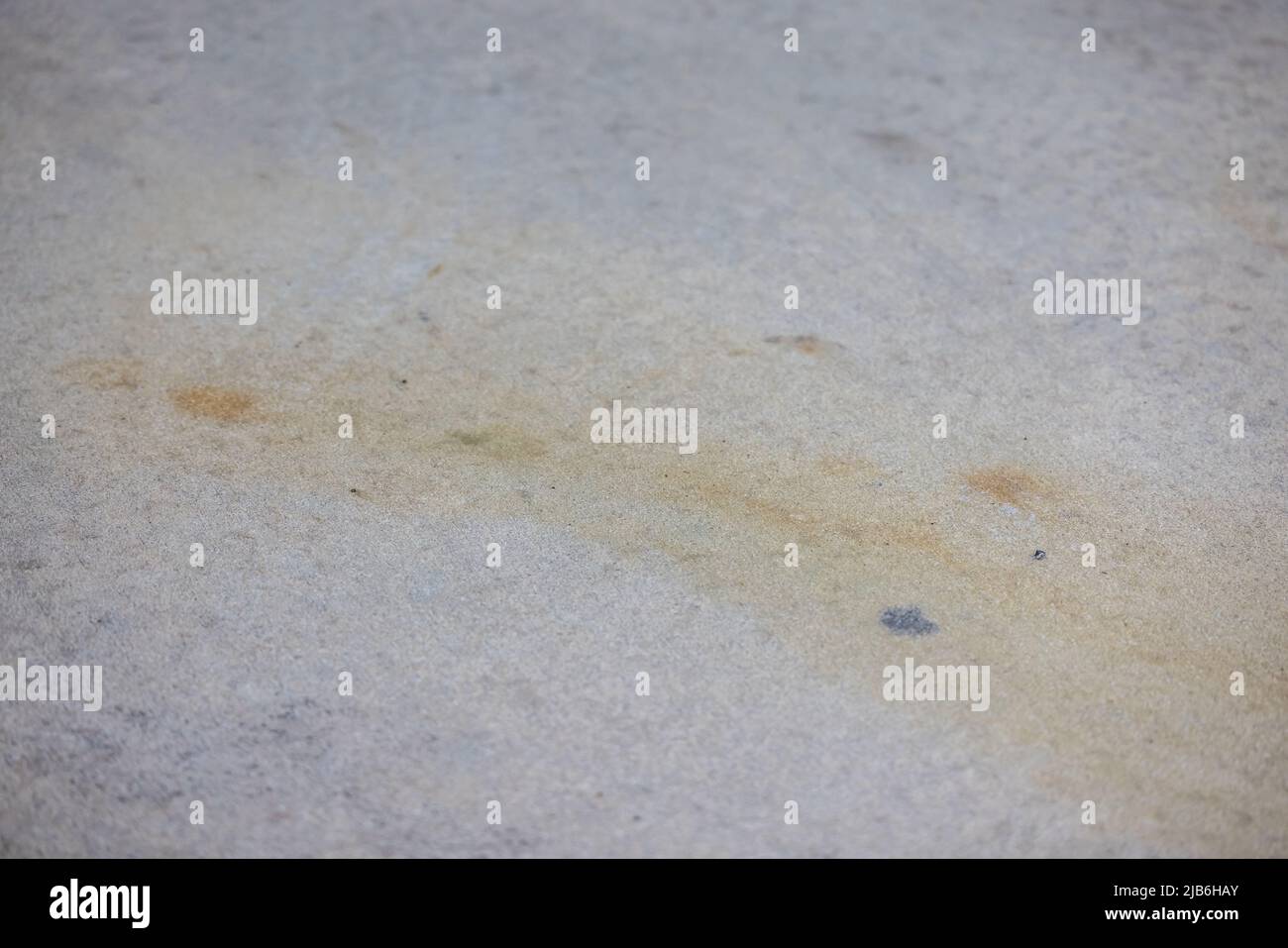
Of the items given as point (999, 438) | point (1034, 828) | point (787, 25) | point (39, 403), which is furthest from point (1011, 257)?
point (39, 403)

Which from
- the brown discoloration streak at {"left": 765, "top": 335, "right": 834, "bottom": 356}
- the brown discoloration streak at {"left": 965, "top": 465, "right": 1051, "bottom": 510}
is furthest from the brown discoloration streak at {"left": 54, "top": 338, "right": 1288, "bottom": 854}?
the brown discoloration streak at {"left": 765, "top": 335, "right": 834, "bottom": 356}

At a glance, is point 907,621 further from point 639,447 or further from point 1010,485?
point 639,447

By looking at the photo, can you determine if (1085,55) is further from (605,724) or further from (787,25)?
(605,724)

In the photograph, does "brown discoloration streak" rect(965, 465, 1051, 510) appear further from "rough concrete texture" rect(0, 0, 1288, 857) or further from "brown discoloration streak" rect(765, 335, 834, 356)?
"brown discoloration streak" rect(765, 335, 834, 356)

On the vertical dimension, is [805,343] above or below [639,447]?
above

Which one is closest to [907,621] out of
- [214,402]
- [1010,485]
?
[1010,485]
